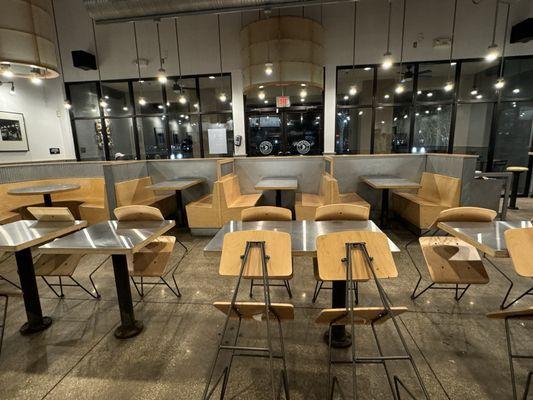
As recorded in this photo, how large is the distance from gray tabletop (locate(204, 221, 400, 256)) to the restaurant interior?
3cm

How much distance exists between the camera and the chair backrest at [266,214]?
2.47 m

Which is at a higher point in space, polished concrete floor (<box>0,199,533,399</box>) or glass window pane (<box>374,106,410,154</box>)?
glass window pane (<box>374,106,410,154</box>)

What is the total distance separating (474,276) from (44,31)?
19.9 feet

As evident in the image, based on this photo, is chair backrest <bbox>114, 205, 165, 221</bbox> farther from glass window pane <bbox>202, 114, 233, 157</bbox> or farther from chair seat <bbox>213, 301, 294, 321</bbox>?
glass window pane <bbox>202, 114, 233, 157</bbox>

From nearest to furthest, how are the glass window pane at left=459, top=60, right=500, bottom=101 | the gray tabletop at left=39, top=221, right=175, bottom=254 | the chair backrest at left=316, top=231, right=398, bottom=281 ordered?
the chair backrest at left=316, top=231, right=398, bottom=281 < the gray tabletop at left=39, top=221, right=175, bottom=254 < the glass window pane at left=459, top=60, right=500, bottom=101

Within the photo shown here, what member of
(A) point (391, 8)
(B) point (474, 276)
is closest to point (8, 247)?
(B) point (474, 276)

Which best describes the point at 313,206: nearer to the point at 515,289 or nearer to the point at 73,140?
the point at 515,289

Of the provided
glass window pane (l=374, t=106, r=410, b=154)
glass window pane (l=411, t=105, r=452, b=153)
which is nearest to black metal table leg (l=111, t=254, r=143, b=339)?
glass window pane (l=374, t=106, r=410, b=154)

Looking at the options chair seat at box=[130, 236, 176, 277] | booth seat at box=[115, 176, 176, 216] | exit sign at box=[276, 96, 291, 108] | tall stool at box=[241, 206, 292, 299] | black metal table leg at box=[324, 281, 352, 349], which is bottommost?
black metal table leg at box=[324, 281, 352, 349]

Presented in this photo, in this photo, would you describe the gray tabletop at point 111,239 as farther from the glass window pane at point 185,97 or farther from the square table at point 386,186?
the glass window pane at point 185,97

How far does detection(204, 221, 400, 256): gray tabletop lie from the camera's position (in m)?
1.79

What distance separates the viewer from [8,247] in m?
1.90

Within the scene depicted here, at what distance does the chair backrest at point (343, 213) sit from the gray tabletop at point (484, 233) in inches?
23.3

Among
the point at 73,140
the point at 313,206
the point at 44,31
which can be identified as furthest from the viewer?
the point at 73,140
